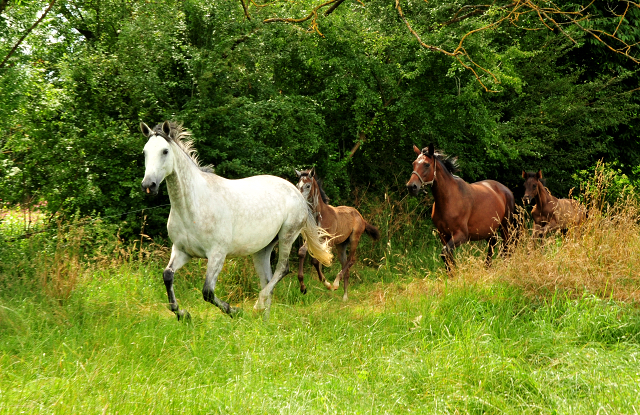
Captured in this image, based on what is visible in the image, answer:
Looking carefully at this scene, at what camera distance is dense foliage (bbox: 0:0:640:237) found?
8.21m

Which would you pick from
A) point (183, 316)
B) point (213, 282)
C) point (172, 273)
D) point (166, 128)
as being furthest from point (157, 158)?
point (183, 316)

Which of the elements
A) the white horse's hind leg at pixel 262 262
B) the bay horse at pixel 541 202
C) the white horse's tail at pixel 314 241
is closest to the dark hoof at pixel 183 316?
the white horse's hind leg at pixel 262 262

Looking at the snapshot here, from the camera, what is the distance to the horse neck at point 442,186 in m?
8.83

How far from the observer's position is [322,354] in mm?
5406

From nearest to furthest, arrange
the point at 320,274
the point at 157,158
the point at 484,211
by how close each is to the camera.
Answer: the point at 157,158, the point at 320,274, the point at 484,211

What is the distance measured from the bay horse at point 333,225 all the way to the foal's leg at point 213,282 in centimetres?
201

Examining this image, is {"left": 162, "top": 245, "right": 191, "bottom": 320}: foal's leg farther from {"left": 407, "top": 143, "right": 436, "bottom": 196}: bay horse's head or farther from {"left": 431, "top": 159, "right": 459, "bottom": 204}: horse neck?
{"left": 431, "top": 159, "right": 459, "bottom": 204}: horse neck

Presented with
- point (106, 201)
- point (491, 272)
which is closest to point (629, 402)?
point (491, 272)

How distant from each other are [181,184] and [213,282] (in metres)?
1.10

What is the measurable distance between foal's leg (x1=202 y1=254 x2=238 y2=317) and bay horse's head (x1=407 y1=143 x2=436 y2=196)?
330cm

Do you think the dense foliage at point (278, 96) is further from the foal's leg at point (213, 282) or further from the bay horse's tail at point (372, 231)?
the foal's leg at point (213, 282)

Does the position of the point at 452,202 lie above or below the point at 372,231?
above

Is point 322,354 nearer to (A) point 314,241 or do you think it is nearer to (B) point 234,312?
(B) point 234,312

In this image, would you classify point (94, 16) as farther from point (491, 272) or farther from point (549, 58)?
point (549, 58)
